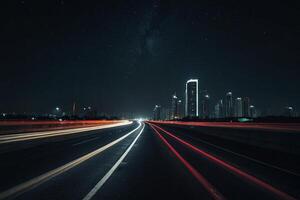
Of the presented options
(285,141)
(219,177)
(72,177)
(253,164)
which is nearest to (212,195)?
(219,177)

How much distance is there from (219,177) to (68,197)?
4.79 m

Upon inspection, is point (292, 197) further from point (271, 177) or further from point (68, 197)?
point (68, 197)

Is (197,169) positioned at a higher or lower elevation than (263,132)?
lower

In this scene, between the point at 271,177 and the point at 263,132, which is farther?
the point at 263,132

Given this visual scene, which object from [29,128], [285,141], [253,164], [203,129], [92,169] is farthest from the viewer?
[203,129]

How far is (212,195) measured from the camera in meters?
7.27

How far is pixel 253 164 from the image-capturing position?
12703mm

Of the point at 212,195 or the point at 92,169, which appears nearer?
the point at 212,195

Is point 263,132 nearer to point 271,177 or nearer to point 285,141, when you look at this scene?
point 285,141

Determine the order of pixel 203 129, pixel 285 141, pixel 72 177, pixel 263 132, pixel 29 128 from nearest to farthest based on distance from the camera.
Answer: pixel 72 177
pixel 285 141
pixel 263 132
pixel 29 128
pixel 203 129

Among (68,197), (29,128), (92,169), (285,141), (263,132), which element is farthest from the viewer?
(29,128)

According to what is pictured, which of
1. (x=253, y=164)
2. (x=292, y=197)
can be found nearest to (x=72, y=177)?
(x=292, y=197)

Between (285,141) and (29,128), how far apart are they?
3199 cm

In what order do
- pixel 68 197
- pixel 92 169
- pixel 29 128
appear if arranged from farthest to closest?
pixel 29 128
pixel 92 169
pixel 68 197
